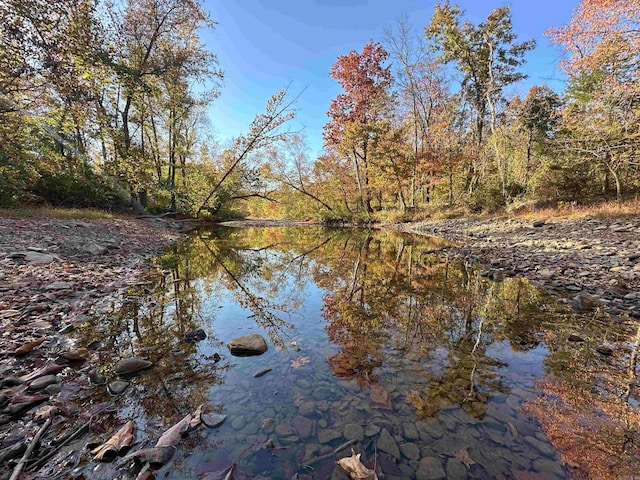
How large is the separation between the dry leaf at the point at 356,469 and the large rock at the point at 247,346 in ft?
5.44

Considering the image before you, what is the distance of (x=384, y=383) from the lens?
256 cm

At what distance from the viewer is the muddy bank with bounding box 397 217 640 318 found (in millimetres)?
4598

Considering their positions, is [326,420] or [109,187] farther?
[109,187]

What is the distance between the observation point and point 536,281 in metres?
5.64

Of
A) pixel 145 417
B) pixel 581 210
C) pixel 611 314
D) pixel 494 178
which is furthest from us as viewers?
pixel 494 178

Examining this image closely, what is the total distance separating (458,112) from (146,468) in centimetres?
2781

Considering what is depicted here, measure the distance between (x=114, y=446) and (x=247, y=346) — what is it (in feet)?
4.95

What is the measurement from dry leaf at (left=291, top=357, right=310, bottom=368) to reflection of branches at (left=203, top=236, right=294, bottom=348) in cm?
41

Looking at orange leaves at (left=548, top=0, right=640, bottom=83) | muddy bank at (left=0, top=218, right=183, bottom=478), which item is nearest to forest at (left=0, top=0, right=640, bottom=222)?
orange leaves at (left=548, top=0, right=640, bottom=83)

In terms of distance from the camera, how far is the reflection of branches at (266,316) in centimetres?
362

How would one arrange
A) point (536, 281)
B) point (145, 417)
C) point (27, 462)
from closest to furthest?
1. point (27, 462)
2. point (145, 417)
3. point (536, 281)

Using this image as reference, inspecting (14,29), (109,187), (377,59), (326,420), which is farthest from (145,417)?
(377,59)

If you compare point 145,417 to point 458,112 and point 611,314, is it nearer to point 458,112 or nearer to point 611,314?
point 611,314

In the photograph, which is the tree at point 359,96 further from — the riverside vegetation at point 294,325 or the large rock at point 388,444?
the large rock at point 388,444
